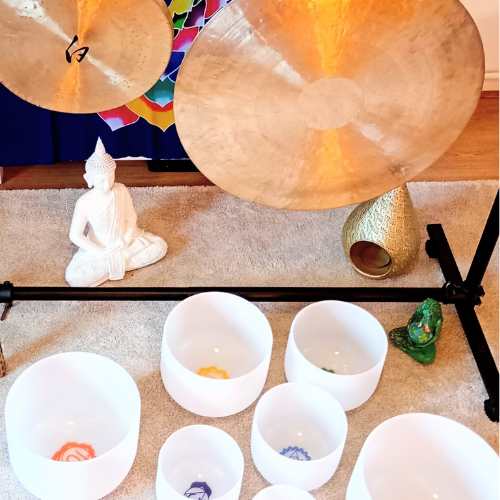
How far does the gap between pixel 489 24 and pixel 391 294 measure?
0.96 m

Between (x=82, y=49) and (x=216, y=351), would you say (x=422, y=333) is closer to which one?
(x=216, y=351)

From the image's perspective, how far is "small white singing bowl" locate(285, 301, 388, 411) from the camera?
1221 mm

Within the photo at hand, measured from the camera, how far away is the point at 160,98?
1573mm

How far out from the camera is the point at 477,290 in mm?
1373

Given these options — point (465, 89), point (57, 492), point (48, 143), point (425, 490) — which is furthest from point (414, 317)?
point (48, 143)

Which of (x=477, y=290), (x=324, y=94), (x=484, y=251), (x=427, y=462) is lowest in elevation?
(x=427, y=462)

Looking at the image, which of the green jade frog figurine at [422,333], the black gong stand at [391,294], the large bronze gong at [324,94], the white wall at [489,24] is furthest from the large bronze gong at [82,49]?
the white wall at [489,24]

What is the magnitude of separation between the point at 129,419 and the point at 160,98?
2.47 feet

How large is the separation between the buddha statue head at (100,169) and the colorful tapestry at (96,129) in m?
0.30

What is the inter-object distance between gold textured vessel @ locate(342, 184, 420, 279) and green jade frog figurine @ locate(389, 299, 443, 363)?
0.52 ft

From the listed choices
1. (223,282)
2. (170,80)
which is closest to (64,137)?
(170,80)

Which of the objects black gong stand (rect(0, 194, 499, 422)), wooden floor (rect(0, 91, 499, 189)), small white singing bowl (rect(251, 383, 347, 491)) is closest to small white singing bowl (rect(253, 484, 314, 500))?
small white singing bowl (rect(251, 383, 347, 491))

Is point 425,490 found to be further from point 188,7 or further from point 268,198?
point 188,7

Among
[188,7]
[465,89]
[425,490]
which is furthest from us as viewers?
[188,7]
